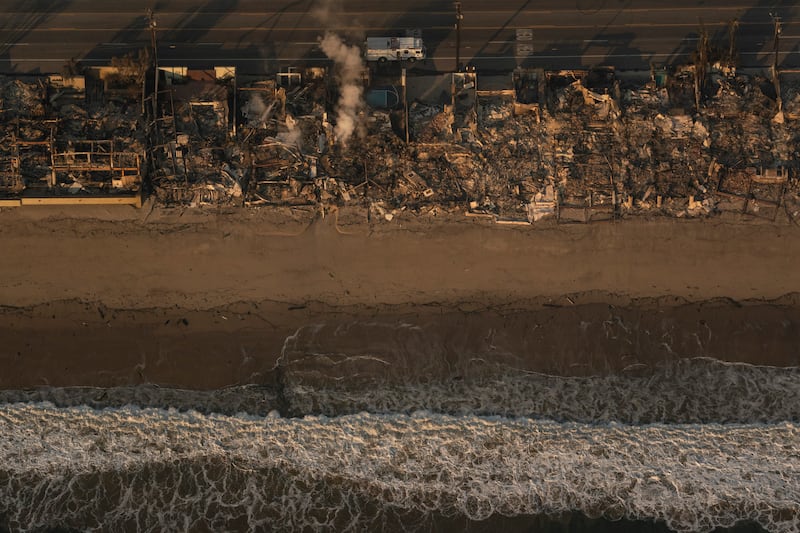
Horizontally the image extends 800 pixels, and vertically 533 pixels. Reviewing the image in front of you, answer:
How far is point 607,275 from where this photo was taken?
28.0 meters

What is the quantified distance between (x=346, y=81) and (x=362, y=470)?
578 inches

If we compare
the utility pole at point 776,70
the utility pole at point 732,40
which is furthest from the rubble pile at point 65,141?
the utility pole at point 776,70

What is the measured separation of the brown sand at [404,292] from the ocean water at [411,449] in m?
0.76

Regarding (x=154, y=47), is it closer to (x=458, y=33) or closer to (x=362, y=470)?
(x=458, y=33)

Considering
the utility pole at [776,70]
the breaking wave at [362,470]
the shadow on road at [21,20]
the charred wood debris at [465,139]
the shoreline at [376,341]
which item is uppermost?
the shadow on road at [21,20]

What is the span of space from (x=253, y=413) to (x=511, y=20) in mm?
17950

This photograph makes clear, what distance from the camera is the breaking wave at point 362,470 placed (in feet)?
89.8

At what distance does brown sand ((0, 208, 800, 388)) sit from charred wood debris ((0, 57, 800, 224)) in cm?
96

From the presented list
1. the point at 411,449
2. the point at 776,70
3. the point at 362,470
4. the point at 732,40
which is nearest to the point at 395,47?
the point at 732,40

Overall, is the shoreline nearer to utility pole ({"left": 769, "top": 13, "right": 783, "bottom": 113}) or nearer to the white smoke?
the white smoke

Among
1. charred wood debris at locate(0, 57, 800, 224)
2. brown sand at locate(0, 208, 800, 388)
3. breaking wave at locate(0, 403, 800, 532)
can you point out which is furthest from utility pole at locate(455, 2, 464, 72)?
breaking wave at locate(0, 403, 800, 532)

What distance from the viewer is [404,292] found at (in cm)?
2802

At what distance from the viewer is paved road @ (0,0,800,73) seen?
92.4 feet

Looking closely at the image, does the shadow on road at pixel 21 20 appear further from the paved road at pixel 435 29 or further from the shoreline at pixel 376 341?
the shoreline at pixel 376 341
